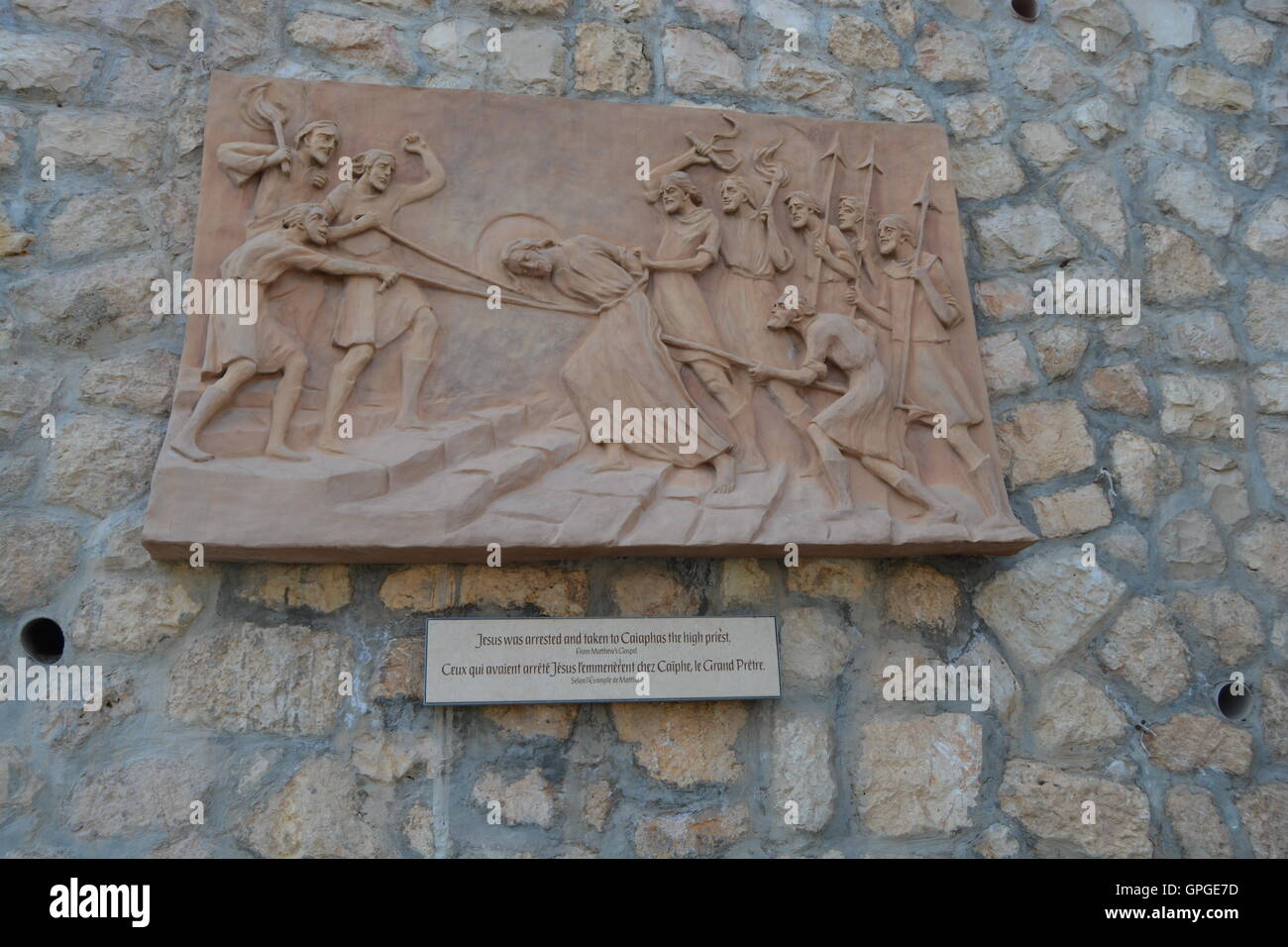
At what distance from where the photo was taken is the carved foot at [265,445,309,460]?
333cm

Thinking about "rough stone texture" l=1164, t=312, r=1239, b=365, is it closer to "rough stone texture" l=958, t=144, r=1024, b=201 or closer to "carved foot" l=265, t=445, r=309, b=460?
"rough stone texture" l=958, t=144, r=1024, b=201

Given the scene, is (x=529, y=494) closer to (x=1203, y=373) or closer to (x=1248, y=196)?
(x=1203, y=373)

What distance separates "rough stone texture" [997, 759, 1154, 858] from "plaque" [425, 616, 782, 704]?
3.04 ft

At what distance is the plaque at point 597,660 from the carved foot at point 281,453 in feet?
2.35

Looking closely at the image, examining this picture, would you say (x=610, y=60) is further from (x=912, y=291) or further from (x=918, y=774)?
(x=918, y=774)

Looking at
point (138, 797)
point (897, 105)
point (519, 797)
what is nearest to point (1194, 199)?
point (897, 105)

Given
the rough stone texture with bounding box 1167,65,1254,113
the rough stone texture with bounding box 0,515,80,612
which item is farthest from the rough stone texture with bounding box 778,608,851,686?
the rough stone texture with bounding box 1167,65,1254,113

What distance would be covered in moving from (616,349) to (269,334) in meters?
1.20

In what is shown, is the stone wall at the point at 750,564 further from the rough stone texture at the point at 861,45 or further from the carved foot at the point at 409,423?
the carved foot at the point at 409,423

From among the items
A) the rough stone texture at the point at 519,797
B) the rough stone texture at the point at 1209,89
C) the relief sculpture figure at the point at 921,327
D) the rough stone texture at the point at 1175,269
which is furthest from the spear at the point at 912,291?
the rough stone texture at the point at 519,797
